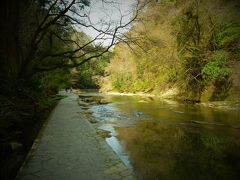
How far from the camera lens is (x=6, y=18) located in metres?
6.76

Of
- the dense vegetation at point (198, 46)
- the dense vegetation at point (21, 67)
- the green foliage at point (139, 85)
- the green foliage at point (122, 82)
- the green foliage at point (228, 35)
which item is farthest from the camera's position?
the green foliage at point (122, 82)

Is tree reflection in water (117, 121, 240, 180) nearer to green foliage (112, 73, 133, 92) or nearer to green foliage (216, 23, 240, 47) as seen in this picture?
green foliage (216, 23, 240, 47)

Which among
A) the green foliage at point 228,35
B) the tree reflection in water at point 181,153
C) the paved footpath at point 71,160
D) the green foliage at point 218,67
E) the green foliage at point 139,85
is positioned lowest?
the tree reflection in water at point 181,153

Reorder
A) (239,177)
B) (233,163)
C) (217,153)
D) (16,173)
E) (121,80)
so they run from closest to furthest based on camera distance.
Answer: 1. (16,173)
2. (239,177)
3. (233,163)
4. (217,153)
5. (121,80)

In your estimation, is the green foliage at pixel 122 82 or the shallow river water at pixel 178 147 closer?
the shallow river water at pixel 178 147

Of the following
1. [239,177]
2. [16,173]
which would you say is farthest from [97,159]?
[239,177]

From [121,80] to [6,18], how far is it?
44049 millimetres

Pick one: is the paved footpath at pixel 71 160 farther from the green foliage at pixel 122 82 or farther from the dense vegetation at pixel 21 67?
the green foliage at pixel 122 82

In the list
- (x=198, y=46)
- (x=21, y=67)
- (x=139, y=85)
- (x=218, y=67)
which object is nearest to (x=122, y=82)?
(x=139, y=85)

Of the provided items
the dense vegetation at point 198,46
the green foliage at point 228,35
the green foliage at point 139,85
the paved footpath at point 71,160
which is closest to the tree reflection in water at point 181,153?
A: the paved footpath at point 71,160

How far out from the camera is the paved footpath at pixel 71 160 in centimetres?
489

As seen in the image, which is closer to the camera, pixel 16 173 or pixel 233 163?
pixel 16 173

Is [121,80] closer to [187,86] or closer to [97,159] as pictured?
[187,86]

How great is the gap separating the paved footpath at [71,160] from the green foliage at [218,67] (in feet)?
52.2
